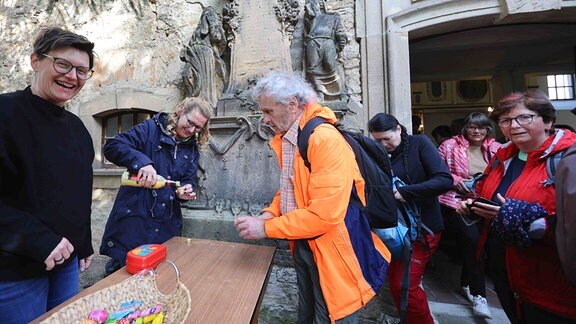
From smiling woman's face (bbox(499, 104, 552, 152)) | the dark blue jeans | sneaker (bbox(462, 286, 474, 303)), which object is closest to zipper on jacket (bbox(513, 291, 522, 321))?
smiling woman's face (bbox(499, 104, 552, 152))

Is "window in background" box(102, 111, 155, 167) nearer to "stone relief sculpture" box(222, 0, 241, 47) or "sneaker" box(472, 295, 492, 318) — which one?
"stone relief sculpture" box(222, 0, 241, 47)

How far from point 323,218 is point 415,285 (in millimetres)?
1238

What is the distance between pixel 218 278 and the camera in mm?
1223

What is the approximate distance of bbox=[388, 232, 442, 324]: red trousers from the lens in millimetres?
1927

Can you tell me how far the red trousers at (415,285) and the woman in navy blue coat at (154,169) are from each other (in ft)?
5.02

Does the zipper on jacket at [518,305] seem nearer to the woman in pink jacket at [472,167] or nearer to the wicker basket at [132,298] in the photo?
the woman in pink jacket at [472,167]

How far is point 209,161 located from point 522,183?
2.62 m

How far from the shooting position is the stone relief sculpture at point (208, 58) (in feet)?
11.3

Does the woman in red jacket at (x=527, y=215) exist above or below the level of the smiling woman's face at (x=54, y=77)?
below

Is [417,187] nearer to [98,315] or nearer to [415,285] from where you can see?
[415,285]

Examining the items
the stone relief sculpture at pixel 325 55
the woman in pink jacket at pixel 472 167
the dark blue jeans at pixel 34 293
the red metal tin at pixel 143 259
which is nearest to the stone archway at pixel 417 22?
the stone relief sculpture at pixel 325 55

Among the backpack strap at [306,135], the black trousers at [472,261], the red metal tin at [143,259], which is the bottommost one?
the black trousers at [472,261]

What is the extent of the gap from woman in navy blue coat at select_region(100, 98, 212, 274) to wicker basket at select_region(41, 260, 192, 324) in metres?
0.82

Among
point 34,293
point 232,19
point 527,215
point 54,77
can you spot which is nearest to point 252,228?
point 34,293
